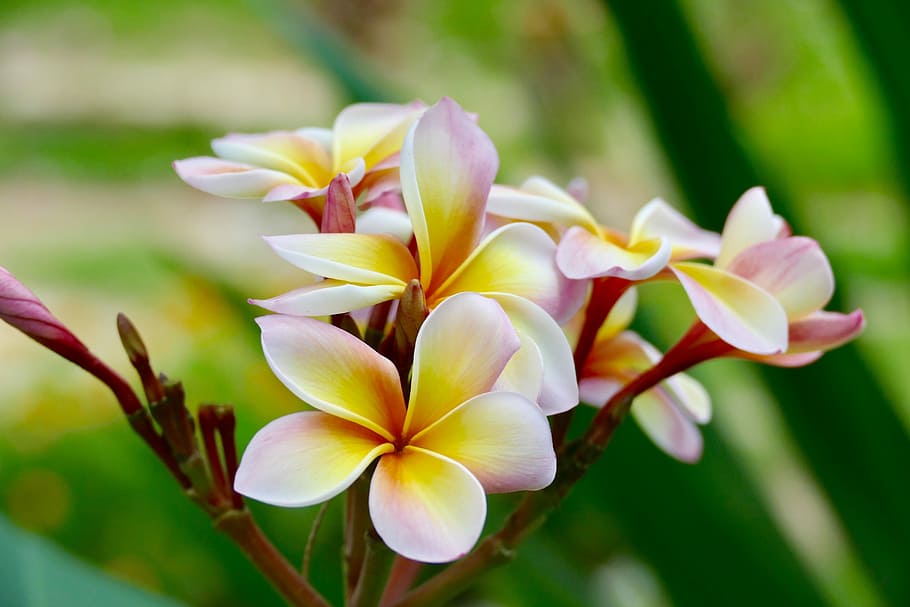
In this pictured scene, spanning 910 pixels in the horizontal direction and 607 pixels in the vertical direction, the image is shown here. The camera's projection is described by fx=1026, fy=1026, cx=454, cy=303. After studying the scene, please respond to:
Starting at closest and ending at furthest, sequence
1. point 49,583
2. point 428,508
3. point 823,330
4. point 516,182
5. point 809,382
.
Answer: point 428,508 < point 823,330 < point 49,583 < point 809,382 < point 516,182

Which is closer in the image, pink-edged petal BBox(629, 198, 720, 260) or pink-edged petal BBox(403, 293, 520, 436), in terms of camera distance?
pink-edged petal BBox(403, 293, 520, 436)

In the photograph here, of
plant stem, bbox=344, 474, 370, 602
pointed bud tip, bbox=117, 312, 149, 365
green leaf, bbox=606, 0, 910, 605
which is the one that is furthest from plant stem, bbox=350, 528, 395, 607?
green leaf, bbox=606, 0, 910, 605

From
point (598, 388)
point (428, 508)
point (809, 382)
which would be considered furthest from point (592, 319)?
point (809, 382)

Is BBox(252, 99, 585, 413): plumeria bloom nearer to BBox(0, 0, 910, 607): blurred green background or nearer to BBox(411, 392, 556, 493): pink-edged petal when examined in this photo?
BBox(411, 392, 556, 493): pink-edged petal

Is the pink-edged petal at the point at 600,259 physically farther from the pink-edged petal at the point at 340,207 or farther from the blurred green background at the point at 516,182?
the blurred green background at the point at 516,182

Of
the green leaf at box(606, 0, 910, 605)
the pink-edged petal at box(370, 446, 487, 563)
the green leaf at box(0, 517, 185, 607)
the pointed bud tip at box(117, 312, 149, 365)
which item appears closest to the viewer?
the pink-edged petal at box(370, 446, 487, 563)

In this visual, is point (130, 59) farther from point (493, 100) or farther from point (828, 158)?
point (828, 158)

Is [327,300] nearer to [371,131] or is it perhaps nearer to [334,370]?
[334,370]
